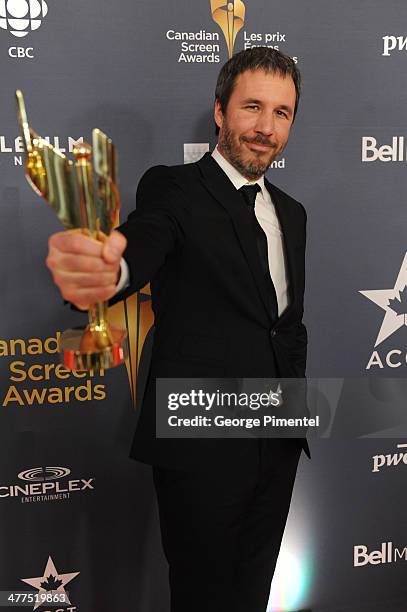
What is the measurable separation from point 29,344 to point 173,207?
0.72m

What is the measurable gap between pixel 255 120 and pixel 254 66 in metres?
0.11

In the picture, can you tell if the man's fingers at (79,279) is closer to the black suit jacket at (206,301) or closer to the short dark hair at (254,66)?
the black suit jacket at (206,301)

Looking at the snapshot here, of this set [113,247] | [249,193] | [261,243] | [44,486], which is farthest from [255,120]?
[44,486]

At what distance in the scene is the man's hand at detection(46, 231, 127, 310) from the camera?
2.59ft

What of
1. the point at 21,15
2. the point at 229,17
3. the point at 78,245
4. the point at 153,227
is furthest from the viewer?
the point at 229,17

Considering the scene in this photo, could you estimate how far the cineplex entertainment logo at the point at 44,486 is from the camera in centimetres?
182

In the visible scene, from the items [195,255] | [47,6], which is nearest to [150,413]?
[195,255]

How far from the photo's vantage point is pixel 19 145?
5.46ft

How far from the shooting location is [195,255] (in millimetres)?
1266

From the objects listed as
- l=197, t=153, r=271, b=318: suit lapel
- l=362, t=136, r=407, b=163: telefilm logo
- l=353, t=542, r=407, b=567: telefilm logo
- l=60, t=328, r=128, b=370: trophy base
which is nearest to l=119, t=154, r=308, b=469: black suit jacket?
l=197, t=153, r=271, b=318: suit lapel

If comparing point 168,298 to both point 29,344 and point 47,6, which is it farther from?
point 47,6

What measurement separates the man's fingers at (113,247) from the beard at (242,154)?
0.58 metres

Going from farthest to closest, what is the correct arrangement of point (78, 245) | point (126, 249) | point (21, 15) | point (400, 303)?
1. point (400, 303)
2. point (21, 15)
3. point (126, 249)
4. point (78, 245)

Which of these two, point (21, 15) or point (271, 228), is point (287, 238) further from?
point (21, 15)
